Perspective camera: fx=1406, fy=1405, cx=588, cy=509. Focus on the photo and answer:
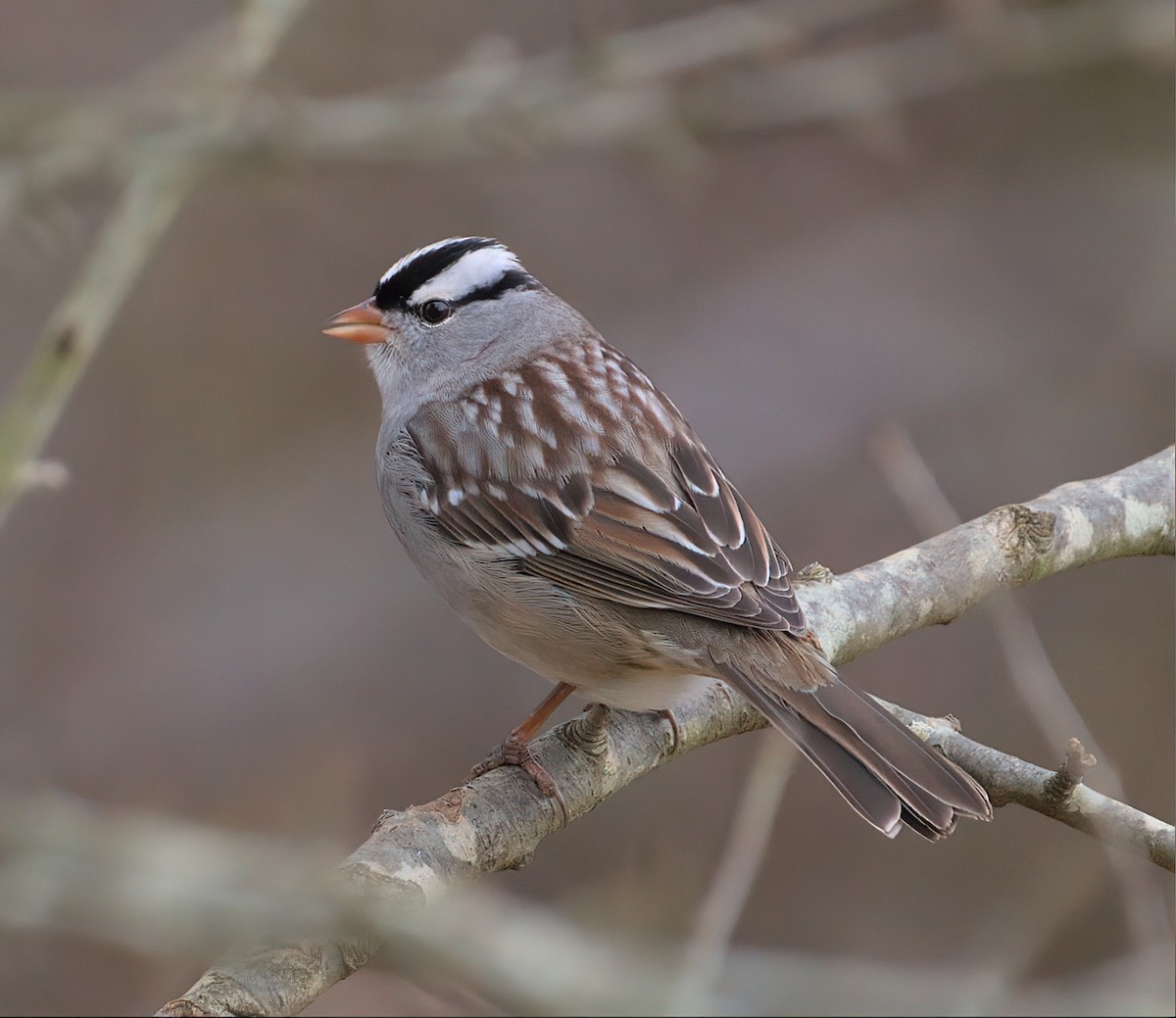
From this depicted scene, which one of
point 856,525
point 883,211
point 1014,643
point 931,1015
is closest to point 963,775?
point 1014,643

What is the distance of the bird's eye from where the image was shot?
15.0 feet

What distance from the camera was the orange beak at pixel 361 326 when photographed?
15.0 feet

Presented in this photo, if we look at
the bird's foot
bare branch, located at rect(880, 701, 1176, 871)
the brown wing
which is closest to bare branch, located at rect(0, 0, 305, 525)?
the brown wing

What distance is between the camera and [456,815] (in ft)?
10.1

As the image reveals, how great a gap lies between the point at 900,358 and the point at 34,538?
488 centimetres

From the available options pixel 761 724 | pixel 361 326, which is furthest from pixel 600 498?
pixel 361 326

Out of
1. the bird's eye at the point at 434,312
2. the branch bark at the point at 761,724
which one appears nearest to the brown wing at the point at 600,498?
the branch bark at the point at 761,724

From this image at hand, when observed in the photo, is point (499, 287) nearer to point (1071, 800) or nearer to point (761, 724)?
point (761, 724)

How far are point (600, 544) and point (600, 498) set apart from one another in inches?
6.4

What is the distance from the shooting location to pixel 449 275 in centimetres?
458

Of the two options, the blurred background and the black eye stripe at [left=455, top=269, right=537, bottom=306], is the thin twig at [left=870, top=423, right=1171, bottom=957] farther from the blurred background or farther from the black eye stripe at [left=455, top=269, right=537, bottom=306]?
the blurred background

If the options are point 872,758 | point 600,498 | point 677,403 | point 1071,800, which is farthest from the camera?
point 677,403

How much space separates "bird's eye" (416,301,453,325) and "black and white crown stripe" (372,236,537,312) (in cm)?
1

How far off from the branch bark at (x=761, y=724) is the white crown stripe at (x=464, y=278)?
1537 millimetres
